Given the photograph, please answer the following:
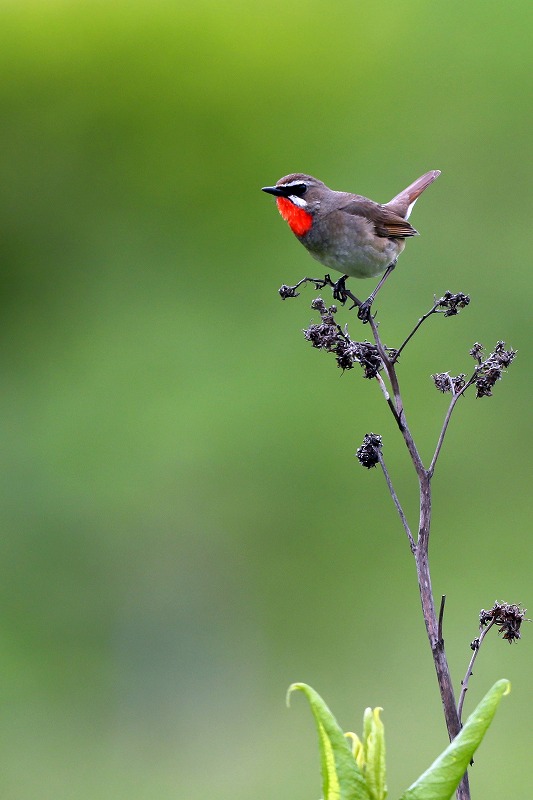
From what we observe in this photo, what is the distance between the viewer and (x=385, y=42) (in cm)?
582

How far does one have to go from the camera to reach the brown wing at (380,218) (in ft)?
6.97

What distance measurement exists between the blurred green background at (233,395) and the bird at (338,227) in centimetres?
191

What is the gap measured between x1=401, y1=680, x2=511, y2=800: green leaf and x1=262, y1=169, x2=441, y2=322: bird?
1.45 m

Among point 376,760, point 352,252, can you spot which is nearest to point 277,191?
point 352,252

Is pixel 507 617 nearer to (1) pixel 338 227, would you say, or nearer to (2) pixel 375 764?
(2) pixel 375 764

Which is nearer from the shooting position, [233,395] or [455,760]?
[455,760]

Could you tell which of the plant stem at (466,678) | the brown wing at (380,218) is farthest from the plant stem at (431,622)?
the brown wing at (380,218)

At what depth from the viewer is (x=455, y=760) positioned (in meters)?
0.63

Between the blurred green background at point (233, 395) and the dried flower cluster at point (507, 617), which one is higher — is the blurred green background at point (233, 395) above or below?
above

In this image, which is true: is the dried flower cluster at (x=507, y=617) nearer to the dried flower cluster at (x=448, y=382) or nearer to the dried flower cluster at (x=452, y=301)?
the dried flower cluster at (x=448, y=382)

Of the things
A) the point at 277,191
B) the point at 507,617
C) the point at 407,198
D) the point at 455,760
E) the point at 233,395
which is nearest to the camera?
the point at 455,760

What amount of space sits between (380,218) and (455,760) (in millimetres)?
1654

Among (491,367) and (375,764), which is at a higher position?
(491,367)

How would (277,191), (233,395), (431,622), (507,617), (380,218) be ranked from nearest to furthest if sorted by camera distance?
(431,622) → (507,617) → (277,191) → (380,218) → (233,395)
